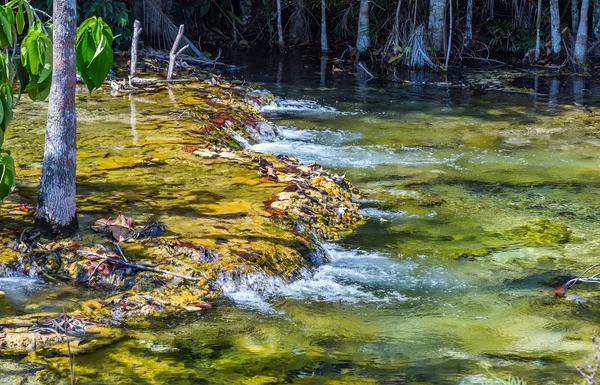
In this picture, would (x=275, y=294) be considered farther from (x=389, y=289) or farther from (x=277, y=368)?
(x=277, y=368)

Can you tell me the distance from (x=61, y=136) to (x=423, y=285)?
2565 mm

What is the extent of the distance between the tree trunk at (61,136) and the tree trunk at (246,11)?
16.0m

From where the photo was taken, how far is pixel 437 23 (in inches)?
688

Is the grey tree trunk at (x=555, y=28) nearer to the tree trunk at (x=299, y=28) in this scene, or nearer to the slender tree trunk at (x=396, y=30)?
the slender tree trunk at (x=396, y=30)

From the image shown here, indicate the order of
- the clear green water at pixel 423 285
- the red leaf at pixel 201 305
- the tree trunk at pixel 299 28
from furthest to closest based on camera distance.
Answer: the tree trunk at pixel 299 28, the red leaf at pixel 201 305, the clear green water at pixel 423 285

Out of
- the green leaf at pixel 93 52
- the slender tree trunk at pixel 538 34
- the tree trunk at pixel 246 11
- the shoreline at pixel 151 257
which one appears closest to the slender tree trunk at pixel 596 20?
the slender tree trunk at pixel 538 34

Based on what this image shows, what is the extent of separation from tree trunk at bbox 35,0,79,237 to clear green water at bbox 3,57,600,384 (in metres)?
0.95

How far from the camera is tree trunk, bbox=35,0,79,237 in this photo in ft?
16.9

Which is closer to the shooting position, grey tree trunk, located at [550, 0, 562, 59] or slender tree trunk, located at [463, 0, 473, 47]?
grey tree trunk, located at [550, 0, 562, 59]

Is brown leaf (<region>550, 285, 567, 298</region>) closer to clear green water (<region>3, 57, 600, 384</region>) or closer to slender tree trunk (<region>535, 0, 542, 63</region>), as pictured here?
A: clear green water (<region>3, 57, 600, 384</region>)

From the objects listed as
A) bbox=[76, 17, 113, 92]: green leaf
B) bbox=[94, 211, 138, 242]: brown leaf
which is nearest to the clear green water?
bbox=[94, 211, 138, 242]: brown leaf

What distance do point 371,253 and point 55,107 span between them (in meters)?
2.53

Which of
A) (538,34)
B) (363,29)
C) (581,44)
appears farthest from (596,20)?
(363,29)

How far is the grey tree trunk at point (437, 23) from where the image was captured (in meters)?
17.1
